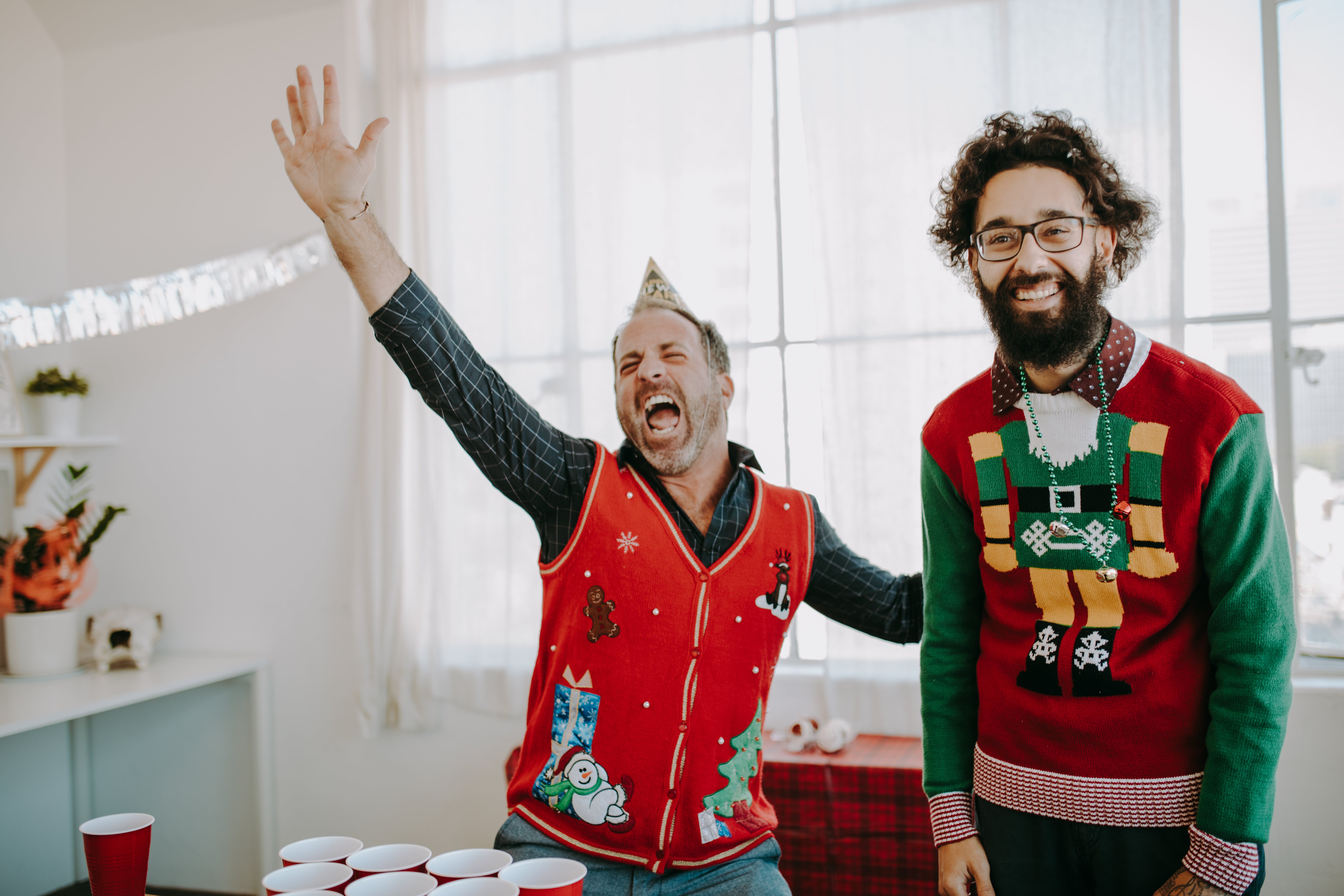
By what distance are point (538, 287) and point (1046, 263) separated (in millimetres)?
1854

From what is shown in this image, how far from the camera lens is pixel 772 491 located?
1.87 m

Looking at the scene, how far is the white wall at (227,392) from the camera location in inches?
121

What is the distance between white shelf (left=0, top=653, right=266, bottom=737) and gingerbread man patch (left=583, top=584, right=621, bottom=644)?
5.23 ft

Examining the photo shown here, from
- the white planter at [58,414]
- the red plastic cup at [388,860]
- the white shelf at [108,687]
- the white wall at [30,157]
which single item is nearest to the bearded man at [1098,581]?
the red plastic cup at [388,860]

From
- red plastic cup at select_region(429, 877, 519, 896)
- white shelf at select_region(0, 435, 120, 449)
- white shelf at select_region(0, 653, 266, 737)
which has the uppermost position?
white shelf at select_region(0, 435, 120, 449)

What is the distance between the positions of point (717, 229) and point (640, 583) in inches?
54.3

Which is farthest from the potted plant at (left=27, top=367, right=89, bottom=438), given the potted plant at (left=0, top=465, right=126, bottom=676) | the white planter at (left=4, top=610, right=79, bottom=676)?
the white planter at (left=4, top=610, right=79, bottom=676)

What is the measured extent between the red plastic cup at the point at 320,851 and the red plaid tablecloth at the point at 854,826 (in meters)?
1.41

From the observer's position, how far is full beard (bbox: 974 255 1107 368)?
133 cm

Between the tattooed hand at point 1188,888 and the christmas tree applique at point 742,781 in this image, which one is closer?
the tattooed hand at point 1188,888

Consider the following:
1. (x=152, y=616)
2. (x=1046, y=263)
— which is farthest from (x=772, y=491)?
(x=152, y=616)

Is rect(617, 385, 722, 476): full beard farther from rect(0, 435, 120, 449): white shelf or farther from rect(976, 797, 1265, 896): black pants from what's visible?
rect(0, 435, 120, 449): white shelf

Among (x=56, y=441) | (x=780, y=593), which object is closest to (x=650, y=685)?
(x=780, y=593)

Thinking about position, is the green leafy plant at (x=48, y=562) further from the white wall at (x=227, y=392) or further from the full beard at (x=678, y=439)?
the full beard at (x=678, y=439)
